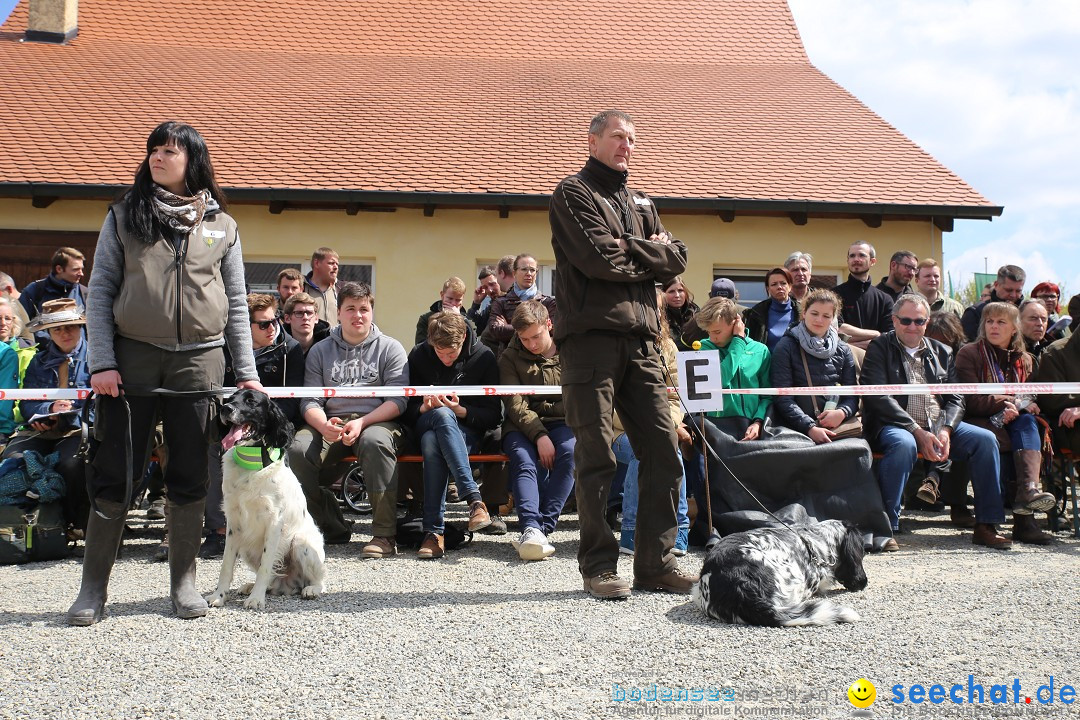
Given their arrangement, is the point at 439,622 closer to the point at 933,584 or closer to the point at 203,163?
the point at 203,163

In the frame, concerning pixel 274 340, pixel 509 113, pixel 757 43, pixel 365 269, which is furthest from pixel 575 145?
pixel 274 340

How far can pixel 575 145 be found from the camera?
50.4 ft

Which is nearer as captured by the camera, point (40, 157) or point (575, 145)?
point (40, 157)

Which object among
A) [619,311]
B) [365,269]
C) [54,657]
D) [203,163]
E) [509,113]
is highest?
[509,113]

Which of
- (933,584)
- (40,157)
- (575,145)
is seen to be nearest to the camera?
(933,584)

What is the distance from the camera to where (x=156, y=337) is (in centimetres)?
446

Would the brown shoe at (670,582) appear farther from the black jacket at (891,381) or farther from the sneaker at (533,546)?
the black jacket at (891,381)

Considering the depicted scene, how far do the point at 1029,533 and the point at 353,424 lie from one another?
191 inches

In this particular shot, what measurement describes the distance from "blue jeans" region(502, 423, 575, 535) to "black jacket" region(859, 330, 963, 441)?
2.29 m

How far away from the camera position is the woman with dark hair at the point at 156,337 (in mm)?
4434

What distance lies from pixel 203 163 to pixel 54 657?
229 centimetres

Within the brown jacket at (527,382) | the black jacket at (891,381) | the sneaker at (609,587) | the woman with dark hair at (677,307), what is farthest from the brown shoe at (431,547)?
the black jacket at (891,381)

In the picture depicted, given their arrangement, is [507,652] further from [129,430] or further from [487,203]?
[487,203]

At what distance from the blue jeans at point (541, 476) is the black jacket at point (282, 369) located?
62.9 inches
